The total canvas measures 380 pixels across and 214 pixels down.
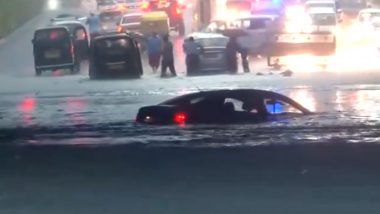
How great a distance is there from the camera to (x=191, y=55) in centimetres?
4322

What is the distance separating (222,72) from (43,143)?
20734 mm

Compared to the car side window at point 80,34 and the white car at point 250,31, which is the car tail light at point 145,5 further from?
the white car at point 250,31

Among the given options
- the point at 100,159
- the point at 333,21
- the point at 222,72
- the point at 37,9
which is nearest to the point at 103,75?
the point at 222,72

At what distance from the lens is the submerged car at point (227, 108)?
75.0 ft

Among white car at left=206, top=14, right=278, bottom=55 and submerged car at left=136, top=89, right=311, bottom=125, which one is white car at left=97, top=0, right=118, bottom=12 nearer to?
white car at left=206, top=14, right=278, bottom=55

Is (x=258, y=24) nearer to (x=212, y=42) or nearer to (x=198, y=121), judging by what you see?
(x=212, y=42)

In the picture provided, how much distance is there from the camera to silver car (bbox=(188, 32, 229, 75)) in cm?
4341

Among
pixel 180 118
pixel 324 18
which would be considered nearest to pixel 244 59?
pixel 324 18

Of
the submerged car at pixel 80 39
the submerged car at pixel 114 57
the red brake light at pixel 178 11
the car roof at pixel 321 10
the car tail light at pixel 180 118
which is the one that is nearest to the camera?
the car tail light at pixel 180 118

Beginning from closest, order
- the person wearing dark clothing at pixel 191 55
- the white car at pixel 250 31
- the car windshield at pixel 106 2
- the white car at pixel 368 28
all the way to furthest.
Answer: the person wearing dark clothing at pixel 191 55 < the white car at pixel 250 31 < the white car at pixel 368 28 < the car windshield at pixel 106 2

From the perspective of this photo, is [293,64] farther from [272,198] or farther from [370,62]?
[272,198]

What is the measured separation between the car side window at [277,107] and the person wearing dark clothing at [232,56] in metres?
18.5

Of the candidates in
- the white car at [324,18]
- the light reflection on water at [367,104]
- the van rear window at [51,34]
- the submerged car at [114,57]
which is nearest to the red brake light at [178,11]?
the white car at [324,18]

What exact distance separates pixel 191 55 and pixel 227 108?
19.7 metres
